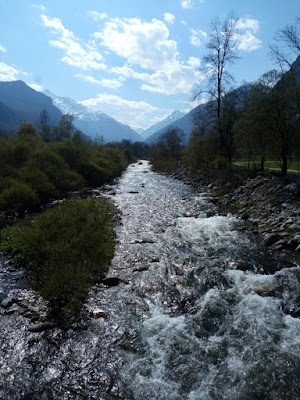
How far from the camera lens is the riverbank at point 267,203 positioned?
43.6 feet

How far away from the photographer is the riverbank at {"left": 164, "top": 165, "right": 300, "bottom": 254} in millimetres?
13289

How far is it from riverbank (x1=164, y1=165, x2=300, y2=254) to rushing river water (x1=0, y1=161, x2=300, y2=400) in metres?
2.26

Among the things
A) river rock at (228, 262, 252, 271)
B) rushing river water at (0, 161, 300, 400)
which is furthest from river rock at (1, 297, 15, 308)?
river rock at (228, 262, 252, 271)

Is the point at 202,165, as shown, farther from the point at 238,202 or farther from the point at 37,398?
the point at 37,398

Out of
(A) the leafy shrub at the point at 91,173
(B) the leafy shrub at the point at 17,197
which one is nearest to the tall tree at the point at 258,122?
(B) the leafy shrub at the point at 17,197

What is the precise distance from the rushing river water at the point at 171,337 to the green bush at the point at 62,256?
0.64 metres

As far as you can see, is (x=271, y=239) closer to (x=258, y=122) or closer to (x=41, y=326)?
(x=41, y=326)

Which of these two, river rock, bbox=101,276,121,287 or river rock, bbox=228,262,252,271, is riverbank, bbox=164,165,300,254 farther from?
river rock, bbox=101,276,121,287

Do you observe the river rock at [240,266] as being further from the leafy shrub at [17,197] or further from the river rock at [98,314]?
the leafy shrub at [17,197]

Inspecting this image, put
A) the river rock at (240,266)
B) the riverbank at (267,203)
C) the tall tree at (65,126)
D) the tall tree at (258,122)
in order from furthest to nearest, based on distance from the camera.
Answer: the tall tree at (65,126) → the tall tree at (258,122) → the riverbank at (267,203) → the river rock at (240,266)

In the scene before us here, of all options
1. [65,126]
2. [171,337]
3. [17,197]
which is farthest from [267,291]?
[65,126]

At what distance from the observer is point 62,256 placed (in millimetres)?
8672

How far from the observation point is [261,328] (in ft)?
23.6

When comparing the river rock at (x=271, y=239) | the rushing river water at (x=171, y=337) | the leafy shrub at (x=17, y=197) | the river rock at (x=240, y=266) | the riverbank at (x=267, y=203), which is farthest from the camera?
the leafy shrub at (x=17, y=197)
